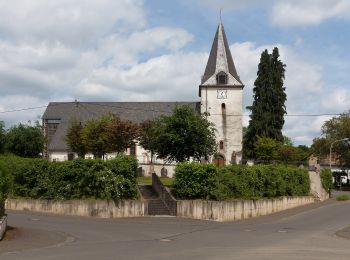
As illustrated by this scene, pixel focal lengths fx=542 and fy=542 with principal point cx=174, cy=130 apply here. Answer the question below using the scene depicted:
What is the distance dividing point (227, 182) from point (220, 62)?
48730 mm

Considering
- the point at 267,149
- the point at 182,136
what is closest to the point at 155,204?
the point at 182,136

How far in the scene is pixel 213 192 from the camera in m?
31.6

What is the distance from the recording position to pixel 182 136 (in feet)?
126

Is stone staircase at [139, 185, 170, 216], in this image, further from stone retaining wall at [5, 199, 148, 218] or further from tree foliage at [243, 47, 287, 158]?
tree foliage at [243, 47, 287, 158]

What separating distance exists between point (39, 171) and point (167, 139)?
9941mm

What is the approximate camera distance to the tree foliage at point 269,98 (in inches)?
2923

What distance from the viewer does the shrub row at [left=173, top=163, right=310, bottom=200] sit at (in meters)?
31.7

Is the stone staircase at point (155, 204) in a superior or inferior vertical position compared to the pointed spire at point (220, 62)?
inferior

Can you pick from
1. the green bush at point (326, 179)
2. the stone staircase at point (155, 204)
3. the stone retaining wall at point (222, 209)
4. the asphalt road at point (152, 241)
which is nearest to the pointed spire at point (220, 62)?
the green bush at point (326, 179)

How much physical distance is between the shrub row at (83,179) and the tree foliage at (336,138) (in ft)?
175

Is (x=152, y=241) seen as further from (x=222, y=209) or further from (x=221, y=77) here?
(x=221, y=77)

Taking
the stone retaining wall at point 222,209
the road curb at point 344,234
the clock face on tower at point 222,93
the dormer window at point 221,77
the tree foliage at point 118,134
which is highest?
the dormer window at point 221,77

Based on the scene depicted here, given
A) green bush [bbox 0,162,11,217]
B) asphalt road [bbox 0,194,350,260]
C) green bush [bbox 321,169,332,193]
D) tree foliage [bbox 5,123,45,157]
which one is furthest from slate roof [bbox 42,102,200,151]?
green bush [bbox 0,162,11,217]

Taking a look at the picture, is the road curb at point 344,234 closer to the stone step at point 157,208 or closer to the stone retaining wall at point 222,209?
the stone retaining wall at point 222,209
